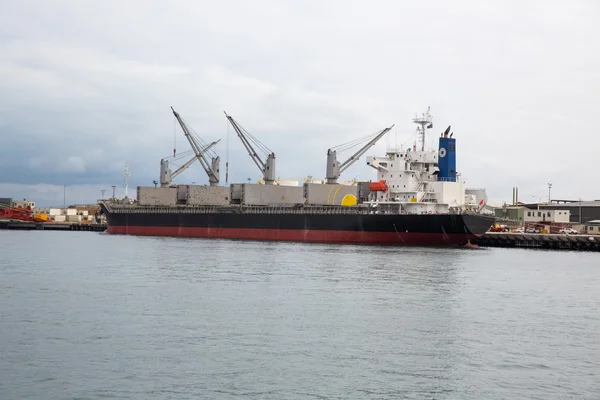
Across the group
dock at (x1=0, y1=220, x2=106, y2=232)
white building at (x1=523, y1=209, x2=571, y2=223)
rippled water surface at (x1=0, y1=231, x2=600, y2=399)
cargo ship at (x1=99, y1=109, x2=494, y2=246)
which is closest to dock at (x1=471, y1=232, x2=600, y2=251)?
cargo ship at (x1=99, y1=109, x2=494, y2=246)

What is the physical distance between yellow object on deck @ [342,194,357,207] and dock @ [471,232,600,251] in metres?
12.4

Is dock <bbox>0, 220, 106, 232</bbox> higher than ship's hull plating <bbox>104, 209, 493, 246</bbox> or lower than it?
lower

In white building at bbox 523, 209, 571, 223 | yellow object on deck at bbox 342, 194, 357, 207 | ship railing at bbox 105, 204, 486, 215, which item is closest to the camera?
ship railing at bbox 105, 204, 486, 215

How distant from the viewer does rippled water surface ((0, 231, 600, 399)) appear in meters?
16.2

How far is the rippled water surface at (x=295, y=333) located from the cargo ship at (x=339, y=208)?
66.4 ft

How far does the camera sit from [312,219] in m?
65.8

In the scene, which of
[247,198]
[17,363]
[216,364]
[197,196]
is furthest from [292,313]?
[197,196]

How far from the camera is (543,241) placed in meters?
69.1

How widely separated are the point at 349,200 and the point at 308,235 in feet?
17.0

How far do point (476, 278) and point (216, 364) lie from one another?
2153 cm

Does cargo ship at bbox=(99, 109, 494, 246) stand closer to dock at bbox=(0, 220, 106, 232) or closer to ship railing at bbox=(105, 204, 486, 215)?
ship railing at bbox=(105, 204, 486, 215)

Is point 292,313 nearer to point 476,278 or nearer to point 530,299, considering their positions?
point 530,299

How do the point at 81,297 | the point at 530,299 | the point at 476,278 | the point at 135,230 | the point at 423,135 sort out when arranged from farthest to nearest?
the point at 135,230
the point at 423,135
the point at 476,278
the point at 530,299
the point at 81,297

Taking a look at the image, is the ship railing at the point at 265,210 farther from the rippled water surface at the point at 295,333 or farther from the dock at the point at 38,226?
the dock at the point at 38,226
